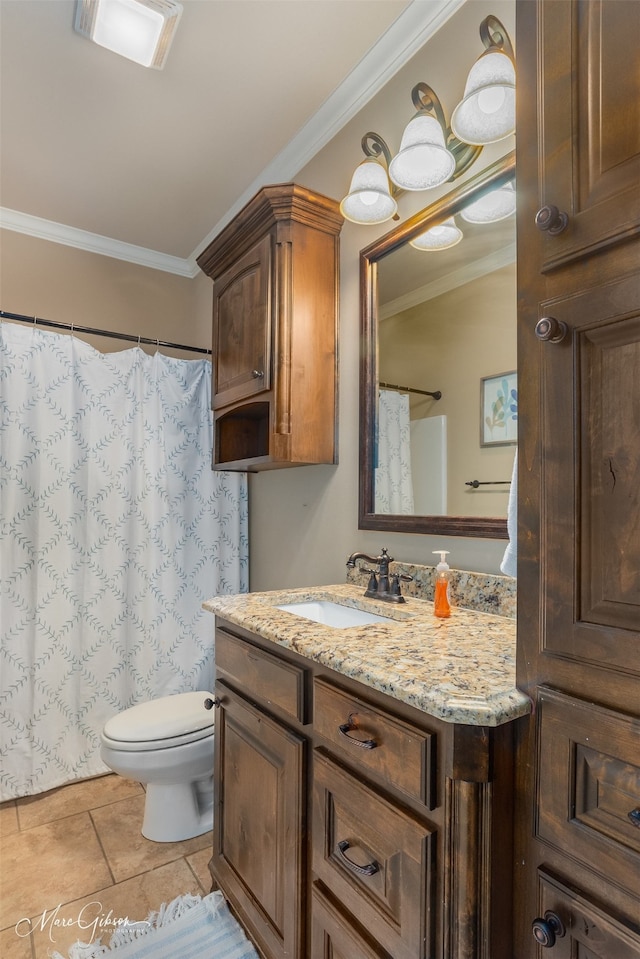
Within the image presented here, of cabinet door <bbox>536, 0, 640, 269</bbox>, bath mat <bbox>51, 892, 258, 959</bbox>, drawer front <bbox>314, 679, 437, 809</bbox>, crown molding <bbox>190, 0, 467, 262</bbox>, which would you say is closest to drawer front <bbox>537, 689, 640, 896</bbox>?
drawer front <bbox>314, 679, 437, 809</bbox>

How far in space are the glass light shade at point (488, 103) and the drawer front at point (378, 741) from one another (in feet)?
4.40

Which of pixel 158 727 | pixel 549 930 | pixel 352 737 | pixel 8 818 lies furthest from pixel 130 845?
pixel 549 930

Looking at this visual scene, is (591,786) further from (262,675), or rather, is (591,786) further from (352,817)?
(262,675)

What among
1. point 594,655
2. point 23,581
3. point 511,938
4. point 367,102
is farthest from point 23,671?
point 367,102

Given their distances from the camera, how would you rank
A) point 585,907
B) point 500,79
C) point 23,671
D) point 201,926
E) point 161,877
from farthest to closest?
point 23,671, point 161,877, point 201,926, point 500,79, point 585,907

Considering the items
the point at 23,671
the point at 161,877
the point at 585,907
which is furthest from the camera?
the point at 23,671

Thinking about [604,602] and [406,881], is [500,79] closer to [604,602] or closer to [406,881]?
[604,602]

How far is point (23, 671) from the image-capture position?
215 cm

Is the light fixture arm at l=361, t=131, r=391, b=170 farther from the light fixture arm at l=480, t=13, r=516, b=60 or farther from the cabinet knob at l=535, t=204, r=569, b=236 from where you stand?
the cabinet knob at l=535, t=204, r=569, b=236

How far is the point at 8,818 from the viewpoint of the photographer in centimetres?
200

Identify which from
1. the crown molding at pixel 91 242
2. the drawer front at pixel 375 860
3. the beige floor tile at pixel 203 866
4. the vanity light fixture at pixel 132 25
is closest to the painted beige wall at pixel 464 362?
the drawer front at pixel 375 860

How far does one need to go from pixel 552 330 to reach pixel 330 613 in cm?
115

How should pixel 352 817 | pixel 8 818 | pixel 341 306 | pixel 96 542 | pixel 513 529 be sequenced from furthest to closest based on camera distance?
pixel 96 542 → pixel 8 818 → pixel 341 306 → pixel 352 817 → pixel 513 529

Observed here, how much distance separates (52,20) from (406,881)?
7.70ft
